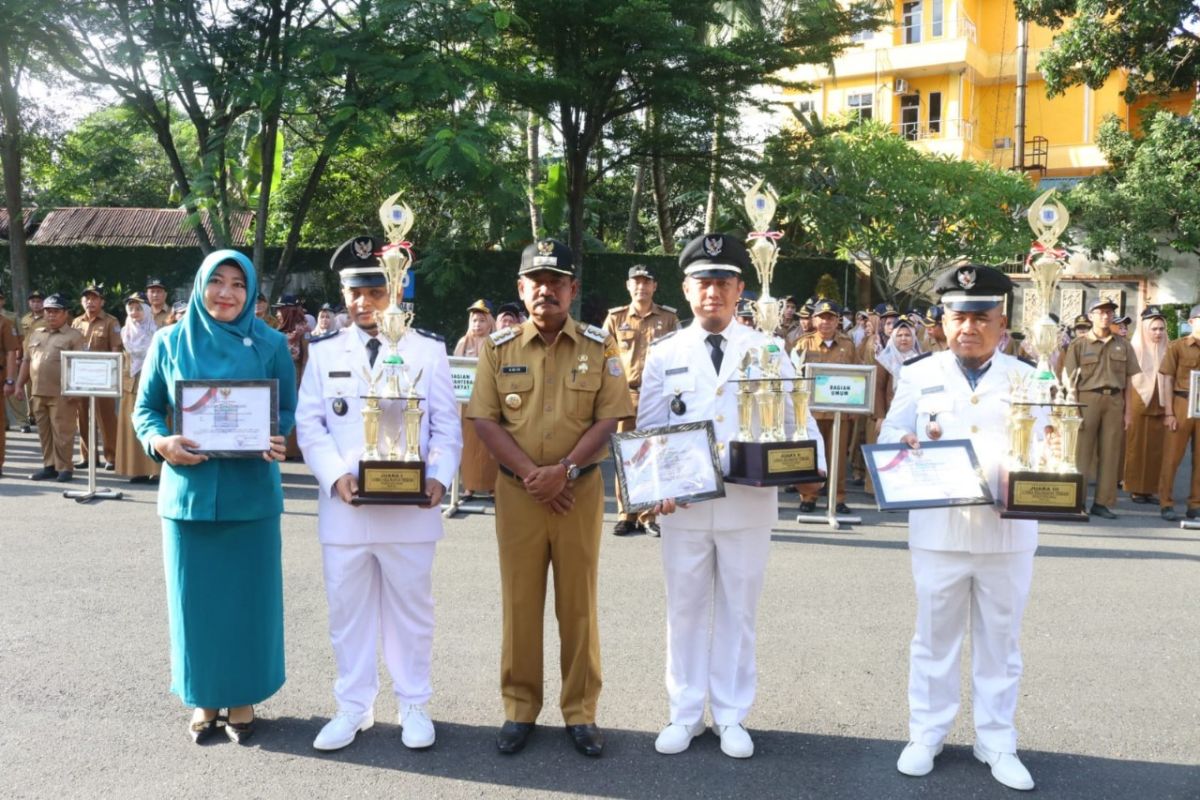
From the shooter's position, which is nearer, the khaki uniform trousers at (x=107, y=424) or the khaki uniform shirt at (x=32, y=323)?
the khaki uniform trousers at (x=107, y=424)

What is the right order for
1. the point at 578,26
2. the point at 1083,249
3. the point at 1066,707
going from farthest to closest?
the point at 1083,249, the point at 578,26, the point at 1066,707

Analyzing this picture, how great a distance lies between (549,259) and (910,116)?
3464 cm

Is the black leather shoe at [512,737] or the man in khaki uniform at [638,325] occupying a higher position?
the man in khaki uniform at [638,325]

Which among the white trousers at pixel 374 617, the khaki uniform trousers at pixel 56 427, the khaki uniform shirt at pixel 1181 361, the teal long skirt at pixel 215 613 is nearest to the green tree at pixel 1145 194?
the khaki uniform shirt at pixel 1181 361

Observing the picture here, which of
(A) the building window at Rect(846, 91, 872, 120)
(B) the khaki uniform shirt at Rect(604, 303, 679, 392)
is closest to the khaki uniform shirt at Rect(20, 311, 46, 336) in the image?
(B) the khaki uniform shirt at Rect(604, 303, 679, 392)

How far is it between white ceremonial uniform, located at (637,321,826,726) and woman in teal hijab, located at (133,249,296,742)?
73.2 inches

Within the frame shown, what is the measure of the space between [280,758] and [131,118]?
1484 cm

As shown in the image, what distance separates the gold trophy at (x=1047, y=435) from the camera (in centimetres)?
397

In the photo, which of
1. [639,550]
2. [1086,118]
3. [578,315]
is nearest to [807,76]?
[1086,118]

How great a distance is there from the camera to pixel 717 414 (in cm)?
454

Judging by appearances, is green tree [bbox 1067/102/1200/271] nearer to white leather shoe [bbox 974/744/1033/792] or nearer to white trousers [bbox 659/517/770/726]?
white leather shoe [bbox 974/744/1033/792]

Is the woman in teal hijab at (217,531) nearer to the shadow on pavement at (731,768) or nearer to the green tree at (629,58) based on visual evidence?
the shadow on pavement at (731,768)

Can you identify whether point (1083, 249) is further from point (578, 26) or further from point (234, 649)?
point (234, 649)

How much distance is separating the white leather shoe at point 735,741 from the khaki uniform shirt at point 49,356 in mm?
10323
